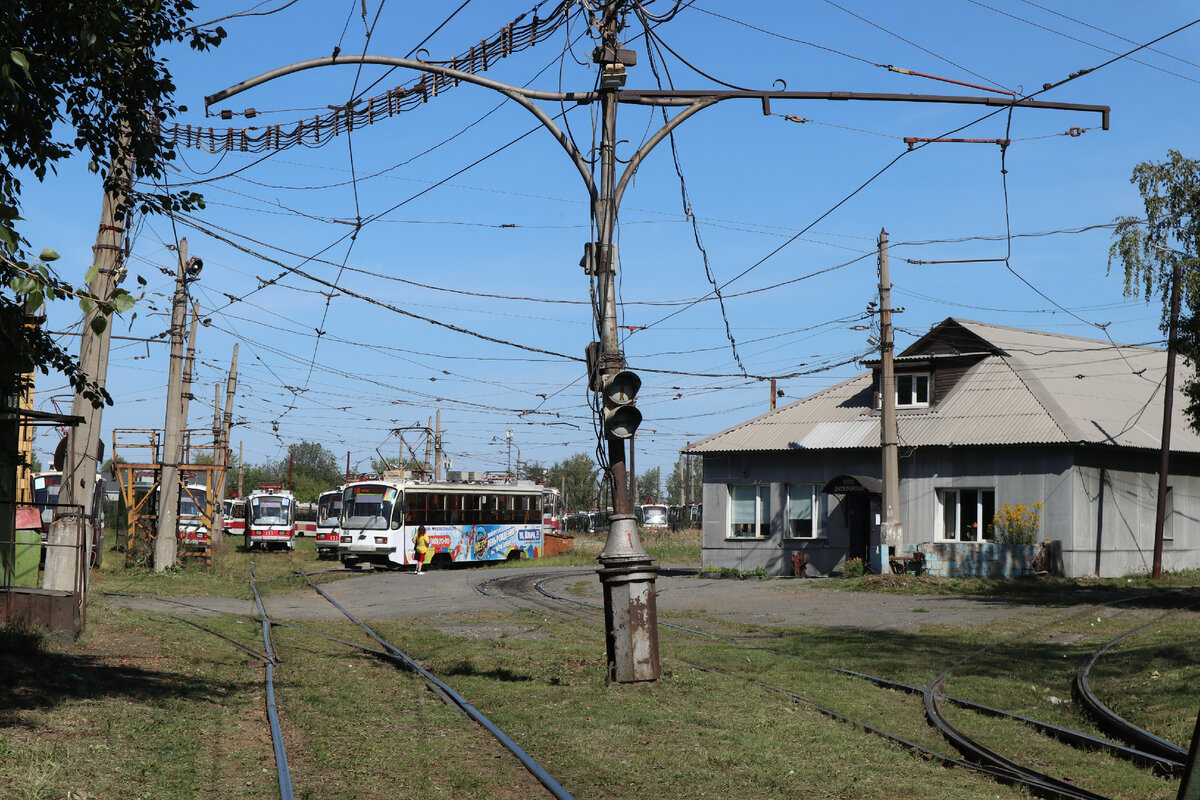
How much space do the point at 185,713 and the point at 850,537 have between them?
25554 millimetres

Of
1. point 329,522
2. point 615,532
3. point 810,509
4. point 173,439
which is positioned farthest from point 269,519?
point 615,532

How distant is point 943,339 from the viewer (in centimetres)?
3556

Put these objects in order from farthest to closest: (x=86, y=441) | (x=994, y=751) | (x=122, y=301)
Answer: (x=86, y=441) < (x=994, y=751) < (x=122, y=301)

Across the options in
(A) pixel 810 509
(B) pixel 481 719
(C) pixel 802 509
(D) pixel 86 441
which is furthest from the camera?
(C) pixel 802 509

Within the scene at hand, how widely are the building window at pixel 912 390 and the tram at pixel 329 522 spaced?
22316 millimetres

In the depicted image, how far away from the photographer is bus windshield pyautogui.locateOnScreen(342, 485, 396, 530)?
123 ft

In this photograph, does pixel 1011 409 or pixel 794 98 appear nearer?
pixel 794 98

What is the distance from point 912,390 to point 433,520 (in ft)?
53.7

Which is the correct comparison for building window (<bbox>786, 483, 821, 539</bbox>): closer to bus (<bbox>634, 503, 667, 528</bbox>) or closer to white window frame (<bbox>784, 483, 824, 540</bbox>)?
white window frame (<bbox>784, 483, 824, 540</bbox>)

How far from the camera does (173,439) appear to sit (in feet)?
96.8

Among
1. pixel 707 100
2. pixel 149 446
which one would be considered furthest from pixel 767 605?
pixel 149 446

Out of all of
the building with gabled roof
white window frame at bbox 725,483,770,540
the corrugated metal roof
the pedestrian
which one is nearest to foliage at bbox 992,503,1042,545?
the building with gabled roof

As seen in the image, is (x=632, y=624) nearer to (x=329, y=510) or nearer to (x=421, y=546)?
(x=421, y=546)

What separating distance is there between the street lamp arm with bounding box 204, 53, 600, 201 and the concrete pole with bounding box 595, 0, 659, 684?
0.22 meters
